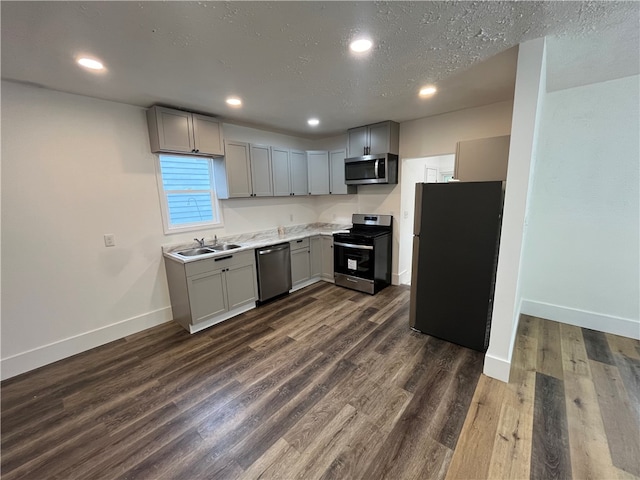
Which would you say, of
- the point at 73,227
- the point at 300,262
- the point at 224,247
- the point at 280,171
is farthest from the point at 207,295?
the point at 280,171

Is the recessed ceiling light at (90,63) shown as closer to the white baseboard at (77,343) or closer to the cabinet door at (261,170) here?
the cabinet door at (261,170)

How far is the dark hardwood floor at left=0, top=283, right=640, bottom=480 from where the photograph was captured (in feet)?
5.12

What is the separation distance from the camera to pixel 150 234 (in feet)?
10.3

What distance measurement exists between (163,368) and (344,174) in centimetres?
356

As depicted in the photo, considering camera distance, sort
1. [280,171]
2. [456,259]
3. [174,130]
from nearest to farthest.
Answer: [456,259] < [174,130] < [280,171]

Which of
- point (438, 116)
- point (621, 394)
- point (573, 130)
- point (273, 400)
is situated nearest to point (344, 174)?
point (438, 116)

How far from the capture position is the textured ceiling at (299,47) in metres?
1.47

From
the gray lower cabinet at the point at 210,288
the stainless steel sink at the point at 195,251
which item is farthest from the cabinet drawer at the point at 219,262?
the stainless steel sink at the point at 195,251

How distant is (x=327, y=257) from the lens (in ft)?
14.9

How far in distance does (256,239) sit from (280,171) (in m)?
1.18

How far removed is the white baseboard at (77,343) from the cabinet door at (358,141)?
353 centimetres

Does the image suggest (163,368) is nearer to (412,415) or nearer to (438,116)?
(412,415)

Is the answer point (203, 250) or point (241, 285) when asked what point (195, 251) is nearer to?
point (203, 250)

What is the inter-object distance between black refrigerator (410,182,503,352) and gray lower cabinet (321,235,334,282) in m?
1.77
